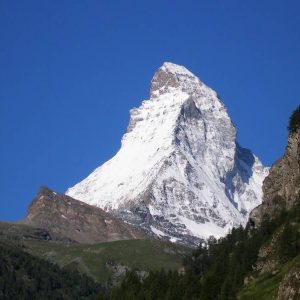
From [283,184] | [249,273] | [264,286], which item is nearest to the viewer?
[264,286]

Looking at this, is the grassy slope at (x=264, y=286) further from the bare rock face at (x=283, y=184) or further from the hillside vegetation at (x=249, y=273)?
the bare rock face at (x=283, y=184)

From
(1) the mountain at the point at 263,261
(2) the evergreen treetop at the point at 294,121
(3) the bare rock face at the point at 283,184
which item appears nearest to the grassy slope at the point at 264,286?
(1) the mountain at the point at 263,261

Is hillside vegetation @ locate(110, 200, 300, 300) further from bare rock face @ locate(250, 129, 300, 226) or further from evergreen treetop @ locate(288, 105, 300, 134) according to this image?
evergreen treetop @ locate(288, 105, 300, 134)

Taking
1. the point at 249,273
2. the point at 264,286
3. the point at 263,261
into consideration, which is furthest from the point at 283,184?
the point at 264,286

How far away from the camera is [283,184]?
181 metres

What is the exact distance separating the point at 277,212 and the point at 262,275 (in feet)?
117

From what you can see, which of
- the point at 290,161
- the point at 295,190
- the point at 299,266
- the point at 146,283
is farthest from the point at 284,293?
the point at 146,283

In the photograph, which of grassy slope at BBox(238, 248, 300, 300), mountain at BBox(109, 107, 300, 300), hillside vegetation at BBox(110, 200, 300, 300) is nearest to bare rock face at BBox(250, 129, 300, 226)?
mountain at BBox(109, 107, 300, 300)

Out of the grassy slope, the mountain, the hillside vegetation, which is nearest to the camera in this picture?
the grassy slope

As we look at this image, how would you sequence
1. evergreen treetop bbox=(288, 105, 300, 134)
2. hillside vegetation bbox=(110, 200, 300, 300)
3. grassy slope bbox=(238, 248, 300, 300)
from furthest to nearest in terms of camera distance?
evergreen treetop bbox=(288, 105, 300, 134) < hillside vegetation bbox=(110, 200, 300, 300) < grassy slope bbox=(238, 248, 300, 300)

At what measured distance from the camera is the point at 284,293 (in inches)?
4003

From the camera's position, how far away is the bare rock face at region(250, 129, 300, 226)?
17175cm

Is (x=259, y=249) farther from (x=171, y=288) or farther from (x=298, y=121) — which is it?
(x=298, y=121)

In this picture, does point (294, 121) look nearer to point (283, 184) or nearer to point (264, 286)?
point (283, 184)
